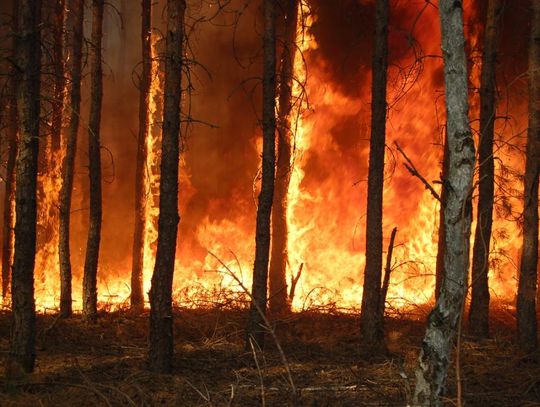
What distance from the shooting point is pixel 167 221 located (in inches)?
389

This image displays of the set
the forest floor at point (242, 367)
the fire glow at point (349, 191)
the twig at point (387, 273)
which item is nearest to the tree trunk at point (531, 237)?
the forest floor at point (242, 367)

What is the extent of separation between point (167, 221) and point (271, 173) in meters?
2.59

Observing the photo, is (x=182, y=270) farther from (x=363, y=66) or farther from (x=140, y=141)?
(x=363, y=66)


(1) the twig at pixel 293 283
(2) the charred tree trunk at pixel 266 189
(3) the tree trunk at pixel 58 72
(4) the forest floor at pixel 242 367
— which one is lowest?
(4) the forest floor at pixel 242 367

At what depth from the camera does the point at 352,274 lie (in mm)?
20250

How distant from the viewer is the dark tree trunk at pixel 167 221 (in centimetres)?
991

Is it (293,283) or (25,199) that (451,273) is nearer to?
(25,199)

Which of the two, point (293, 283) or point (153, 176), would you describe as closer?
point (293, 283)

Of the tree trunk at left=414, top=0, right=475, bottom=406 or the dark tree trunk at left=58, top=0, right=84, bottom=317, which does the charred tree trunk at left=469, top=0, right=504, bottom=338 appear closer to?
the tree trunk at left=414, top=0, right=475, bottom=406

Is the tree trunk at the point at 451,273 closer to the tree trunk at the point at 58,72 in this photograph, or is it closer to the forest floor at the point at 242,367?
the forest floor at the point at 242,367

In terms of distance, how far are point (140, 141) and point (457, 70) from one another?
1345cm

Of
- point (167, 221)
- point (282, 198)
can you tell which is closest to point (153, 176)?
point (282, 198)

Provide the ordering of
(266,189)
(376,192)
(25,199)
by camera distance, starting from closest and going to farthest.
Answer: (25,199), (266,189), (376,192)

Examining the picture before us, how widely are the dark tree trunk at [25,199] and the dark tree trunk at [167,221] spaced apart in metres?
1.87
